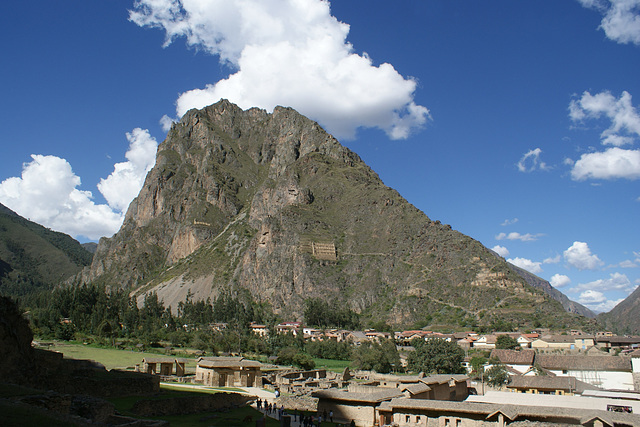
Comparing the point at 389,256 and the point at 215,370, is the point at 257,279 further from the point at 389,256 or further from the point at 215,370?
the point at 215,370

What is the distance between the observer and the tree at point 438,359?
233 feet

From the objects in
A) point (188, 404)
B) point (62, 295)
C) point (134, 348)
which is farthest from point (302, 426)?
point (62, 295)

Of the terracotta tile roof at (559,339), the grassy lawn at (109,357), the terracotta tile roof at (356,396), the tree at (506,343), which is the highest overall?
the terracotta tile roof at (559,339)

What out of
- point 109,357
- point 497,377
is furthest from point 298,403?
point 109,357

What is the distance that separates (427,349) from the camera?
74688mm

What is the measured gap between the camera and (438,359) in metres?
71.5

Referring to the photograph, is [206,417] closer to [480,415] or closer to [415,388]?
[480,415]

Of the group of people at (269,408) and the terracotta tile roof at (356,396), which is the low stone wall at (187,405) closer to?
the group of people at (269,408)

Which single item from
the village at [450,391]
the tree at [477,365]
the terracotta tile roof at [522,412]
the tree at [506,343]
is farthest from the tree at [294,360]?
the terracotta tile roof at [522,412]

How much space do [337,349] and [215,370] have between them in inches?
2097

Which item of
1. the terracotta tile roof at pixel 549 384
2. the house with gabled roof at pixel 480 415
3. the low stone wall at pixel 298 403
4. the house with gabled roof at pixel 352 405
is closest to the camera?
the house with gabled roof at pixel 480 415

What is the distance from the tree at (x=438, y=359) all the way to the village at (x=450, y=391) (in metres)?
3.32

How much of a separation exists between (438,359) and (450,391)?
21.6 m

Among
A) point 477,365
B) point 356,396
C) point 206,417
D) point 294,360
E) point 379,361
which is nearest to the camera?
point 206,417
